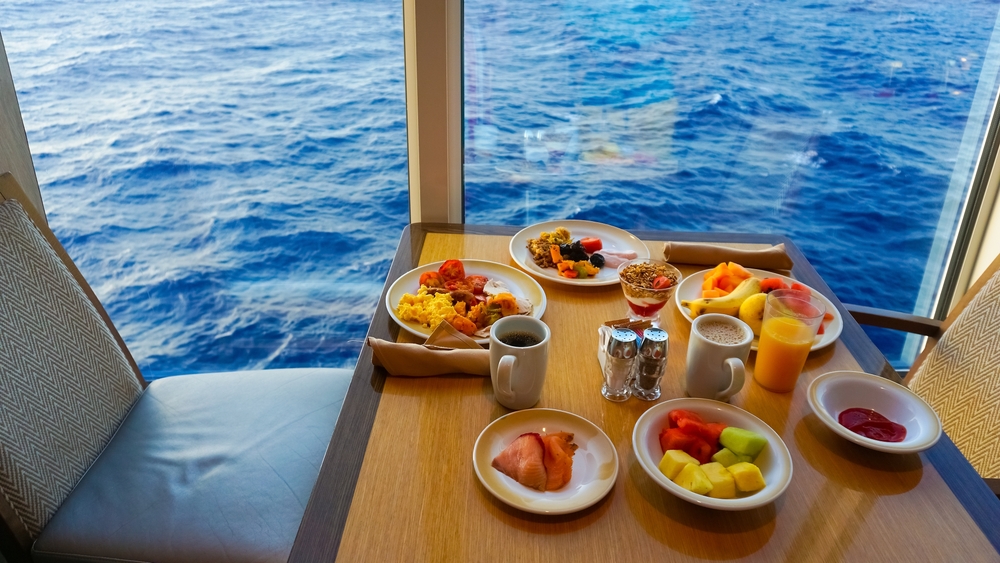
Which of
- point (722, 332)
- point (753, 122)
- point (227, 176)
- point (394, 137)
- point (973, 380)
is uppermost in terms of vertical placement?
point (722, 332)

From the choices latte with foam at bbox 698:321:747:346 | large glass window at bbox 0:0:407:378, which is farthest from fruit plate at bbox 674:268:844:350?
Answer: large glass window at bbox 0:0:407:378

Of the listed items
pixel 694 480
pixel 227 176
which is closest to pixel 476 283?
pixel 694 480

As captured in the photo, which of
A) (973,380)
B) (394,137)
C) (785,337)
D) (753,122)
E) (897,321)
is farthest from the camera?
(394,137)

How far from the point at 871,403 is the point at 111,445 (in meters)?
1.38

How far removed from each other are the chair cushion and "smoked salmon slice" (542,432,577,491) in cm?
55

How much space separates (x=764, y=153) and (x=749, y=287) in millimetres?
1753

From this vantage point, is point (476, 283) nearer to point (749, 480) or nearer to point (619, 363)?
point (619, 363)

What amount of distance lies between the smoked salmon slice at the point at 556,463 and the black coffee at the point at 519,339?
0.50 ft

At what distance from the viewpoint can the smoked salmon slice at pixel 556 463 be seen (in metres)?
0.85

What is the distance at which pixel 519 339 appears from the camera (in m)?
1.00

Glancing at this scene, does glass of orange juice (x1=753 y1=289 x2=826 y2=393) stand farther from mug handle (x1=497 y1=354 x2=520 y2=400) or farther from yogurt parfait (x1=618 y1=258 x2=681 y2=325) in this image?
mug handle (x1=497 y1=354 x2=520 y2=400)

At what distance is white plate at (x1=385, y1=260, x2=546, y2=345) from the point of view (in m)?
1.22

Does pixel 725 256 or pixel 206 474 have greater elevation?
pixel 725 256

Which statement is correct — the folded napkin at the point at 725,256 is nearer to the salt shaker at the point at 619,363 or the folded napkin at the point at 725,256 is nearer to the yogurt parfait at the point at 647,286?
the yogurt parfait at the point at 647,286
